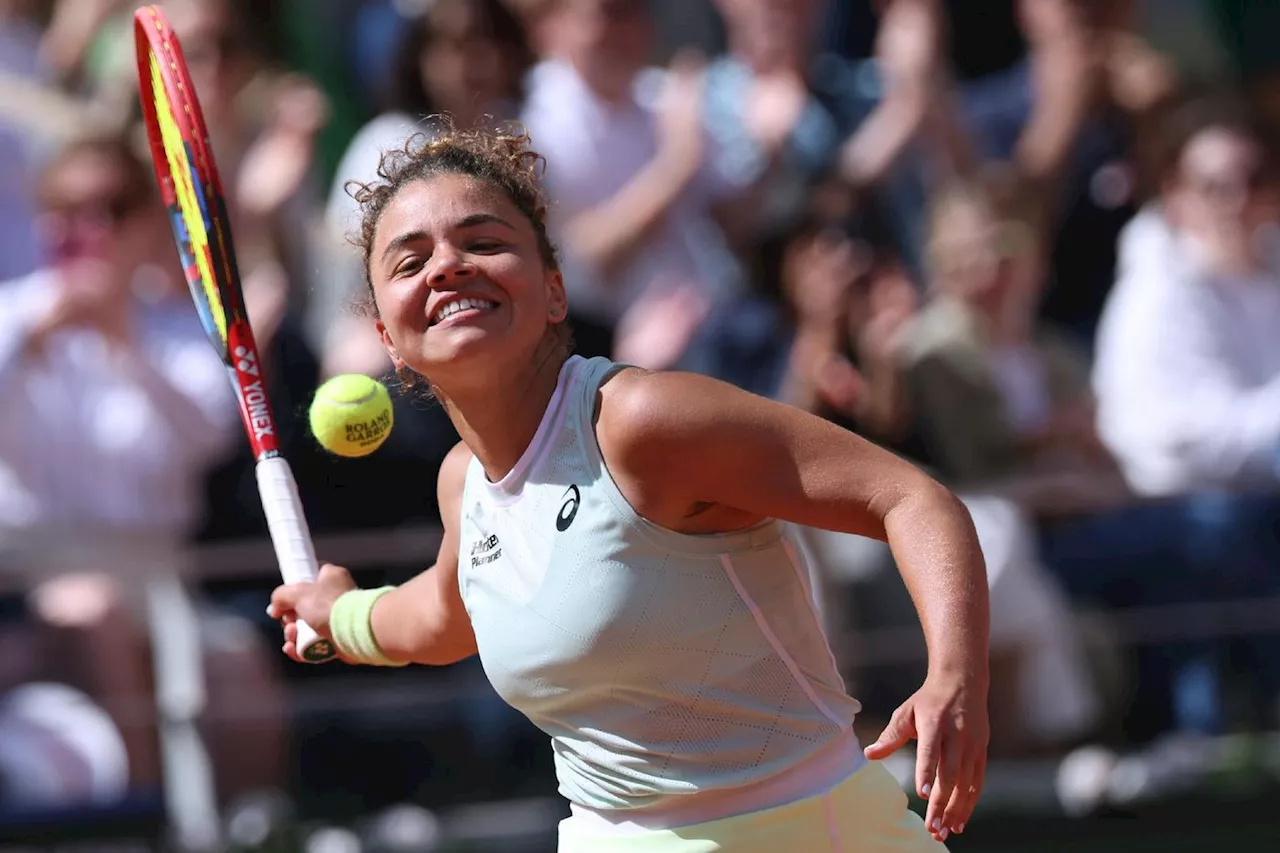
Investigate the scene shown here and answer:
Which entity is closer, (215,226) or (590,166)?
(215,226)

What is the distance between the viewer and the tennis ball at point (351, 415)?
11.2 ft

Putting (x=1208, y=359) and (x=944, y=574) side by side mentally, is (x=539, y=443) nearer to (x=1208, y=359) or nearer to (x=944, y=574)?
(x=944, y=574)

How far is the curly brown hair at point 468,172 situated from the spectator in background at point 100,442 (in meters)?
2.85

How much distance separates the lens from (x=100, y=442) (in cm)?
590

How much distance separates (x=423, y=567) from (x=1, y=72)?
2.29 m

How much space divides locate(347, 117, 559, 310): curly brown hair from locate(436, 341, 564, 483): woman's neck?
0.66ft

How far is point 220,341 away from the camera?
13.3 ft

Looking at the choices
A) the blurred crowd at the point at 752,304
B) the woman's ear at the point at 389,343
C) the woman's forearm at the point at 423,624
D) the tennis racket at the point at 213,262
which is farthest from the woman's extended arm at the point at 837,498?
the blurred crowd at the point at 752,304

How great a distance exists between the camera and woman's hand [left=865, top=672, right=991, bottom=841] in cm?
245

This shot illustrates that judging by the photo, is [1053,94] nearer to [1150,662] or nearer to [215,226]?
[1150,662]

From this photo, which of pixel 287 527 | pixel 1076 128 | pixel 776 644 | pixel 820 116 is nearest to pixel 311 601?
pixel 287 527

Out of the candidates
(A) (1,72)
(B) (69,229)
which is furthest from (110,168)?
(A) (1,72)

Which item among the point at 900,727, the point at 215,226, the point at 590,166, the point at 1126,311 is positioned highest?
the point at 590,166

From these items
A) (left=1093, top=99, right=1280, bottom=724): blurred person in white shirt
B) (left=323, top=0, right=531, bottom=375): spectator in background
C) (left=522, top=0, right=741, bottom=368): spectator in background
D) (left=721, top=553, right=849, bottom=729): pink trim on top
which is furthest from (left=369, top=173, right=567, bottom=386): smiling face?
(left=1093, top=99, right=1280, bottom=724): blurred person in white shirt
